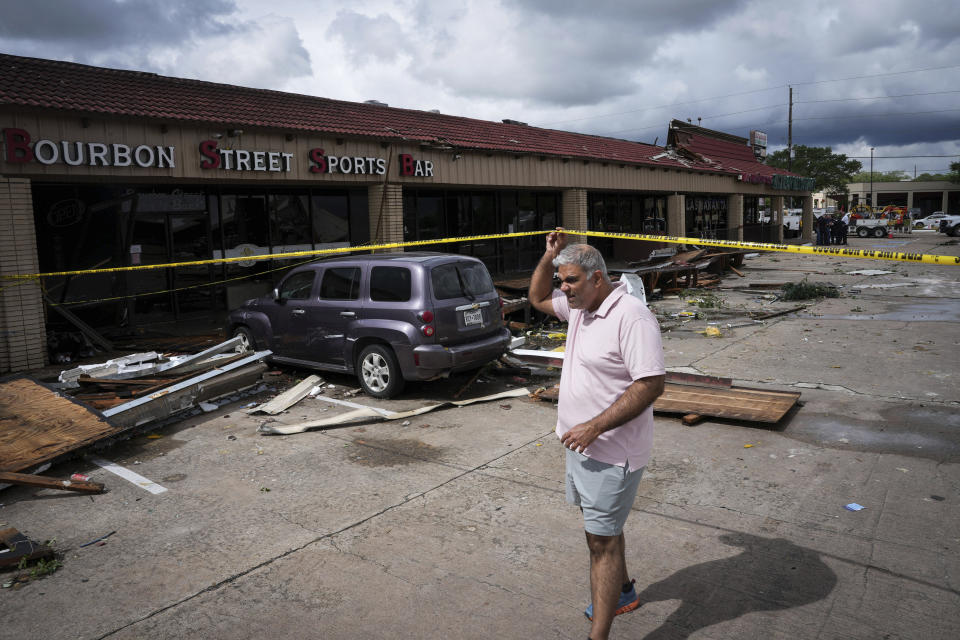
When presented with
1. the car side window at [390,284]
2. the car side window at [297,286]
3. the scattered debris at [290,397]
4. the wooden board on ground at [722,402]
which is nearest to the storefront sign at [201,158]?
the car side window at [297,286]

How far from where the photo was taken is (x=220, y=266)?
1538cm

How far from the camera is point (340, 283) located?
29.5 ft

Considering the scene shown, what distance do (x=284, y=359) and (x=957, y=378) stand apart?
8.73 metres

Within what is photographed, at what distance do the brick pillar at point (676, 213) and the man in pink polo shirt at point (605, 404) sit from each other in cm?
2684

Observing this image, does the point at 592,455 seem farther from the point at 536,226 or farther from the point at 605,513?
the point at 536,226

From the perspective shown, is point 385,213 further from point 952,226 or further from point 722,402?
point 952,226

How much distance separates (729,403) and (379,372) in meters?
4.04

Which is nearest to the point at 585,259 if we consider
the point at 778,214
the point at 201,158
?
the point at 201,158

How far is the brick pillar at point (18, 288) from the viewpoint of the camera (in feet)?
33.6

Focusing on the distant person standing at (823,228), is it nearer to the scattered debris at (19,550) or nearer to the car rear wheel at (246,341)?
the car rear wheel at (246,341)

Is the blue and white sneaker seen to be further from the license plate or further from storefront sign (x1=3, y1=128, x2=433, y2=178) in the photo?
storefront sign (x1=3, y1=128, x2=433, y2=178)

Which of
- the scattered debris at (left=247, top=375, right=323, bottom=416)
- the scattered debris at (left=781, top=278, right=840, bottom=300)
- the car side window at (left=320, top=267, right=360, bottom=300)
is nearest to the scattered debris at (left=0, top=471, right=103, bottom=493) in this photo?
the scattered debris at (left=247, top=375, right=323, bottom=416)

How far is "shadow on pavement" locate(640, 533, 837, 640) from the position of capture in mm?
3609

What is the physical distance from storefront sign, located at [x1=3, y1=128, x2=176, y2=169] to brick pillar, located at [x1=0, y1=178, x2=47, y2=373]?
1.40 feet
